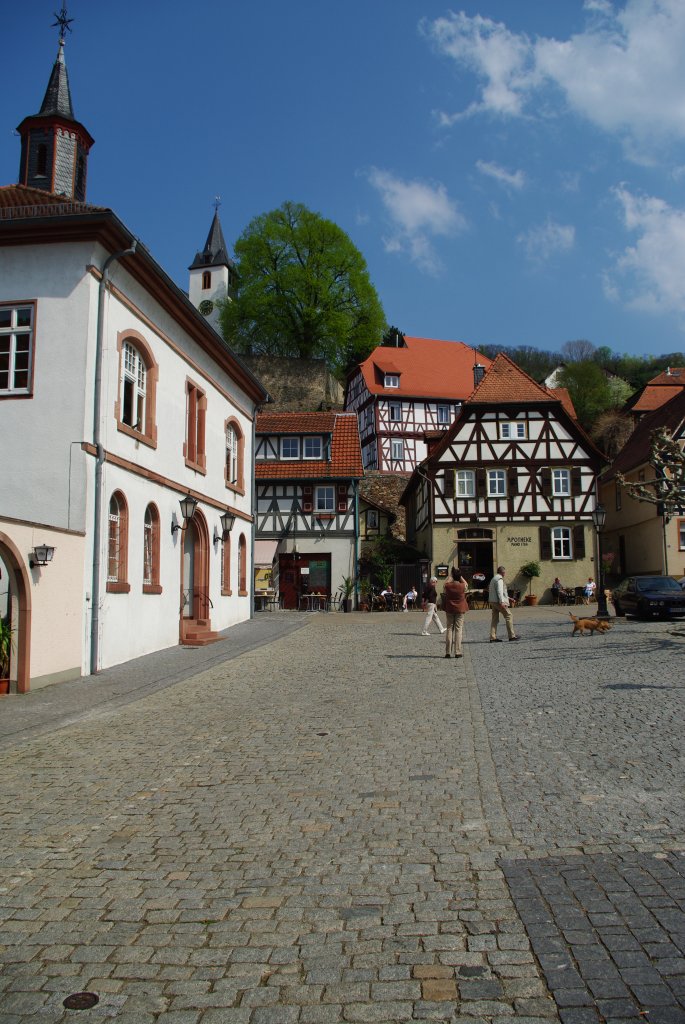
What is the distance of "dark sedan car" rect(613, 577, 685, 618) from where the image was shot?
25.4 meters

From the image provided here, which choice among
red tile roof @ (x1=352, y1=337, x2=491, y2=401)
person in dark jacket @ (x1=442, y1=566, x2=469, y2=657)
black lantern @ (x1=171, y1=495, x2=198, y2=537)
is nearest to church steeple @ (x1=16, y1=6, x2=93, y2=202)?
black lantern @ (x1=171, y1=495, x2=198, y2=537)

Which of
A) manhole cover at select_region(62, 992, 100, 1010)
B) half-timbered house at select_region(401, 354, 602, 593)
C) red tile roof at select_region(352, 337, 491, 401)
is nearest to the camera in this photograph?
manhole cover at select_region(62, 992, 100, 1010)

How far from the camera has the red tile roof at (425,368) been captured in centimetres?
5969

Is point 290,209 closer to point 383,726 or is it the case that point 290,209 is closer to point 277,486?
point 277,486

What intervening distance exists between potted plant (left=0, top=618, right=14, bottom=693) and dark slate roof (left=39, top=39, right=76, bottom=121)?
44.1 feet

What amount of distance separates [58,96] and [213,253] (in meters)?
62.3

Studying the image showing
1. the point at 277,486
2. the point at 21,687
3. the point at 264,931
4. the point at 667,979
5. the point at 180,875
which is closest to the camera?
the point at 667,979

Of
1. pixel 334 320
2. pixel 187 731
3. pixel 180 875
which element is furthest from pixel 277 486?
pixel 180 875

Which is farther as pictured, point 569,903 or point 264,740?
point 264,740

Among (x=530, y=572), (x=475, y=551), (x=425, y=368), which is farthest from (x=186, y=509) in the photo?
(x=425, y=368)

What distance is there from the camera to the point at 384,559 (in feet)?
136

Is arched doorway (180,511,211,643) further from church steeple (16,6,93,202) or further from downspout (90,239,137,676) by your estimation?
church steeple (16,6,93,202)

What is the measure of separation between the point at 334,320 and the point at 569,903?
186 feet

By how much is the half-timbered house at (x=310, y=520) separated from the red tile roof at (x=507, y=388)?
667 cm
